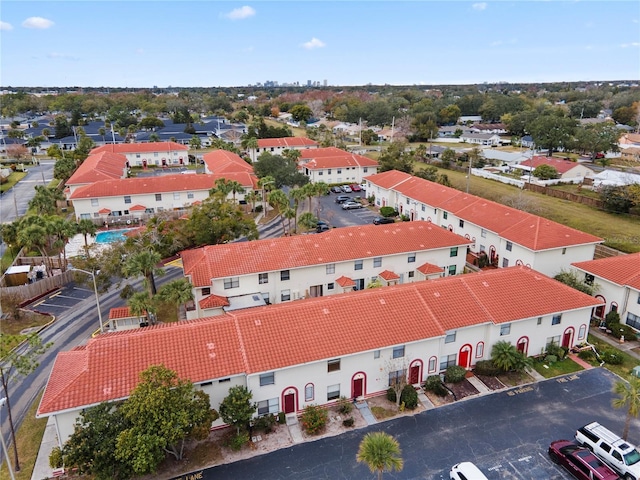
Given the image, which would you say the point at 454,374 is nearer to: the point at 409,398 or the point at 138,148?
the point at 409,398

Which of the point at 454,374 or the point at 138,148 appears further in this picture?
the point at 138,148

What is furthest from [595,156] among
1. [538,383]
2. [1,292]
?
[1,292]

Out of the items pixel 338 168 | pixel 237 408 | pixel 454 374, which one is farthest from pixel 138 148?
pixel 454 374

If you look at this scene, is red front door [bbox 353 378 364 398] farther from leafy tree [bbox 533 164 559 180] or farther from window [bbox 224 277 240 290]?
leafy tree [bbox 533 164 559 180]

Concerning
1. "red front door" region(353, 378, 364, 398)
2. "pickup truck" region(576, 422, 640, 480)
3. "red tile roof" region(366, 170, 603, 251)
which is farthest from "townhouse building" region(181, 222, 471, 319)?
"pickup truck" region(576, 422, 640, 480)

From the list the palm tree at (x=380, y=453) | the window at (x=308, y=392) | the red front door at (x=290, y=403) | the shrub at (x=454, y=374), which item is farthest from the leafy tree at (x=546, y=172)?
the palm tree at (x=380, y=453)

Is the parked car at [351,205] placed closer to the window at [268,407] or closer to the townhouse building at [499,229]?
the townhouse building at [499,229]
